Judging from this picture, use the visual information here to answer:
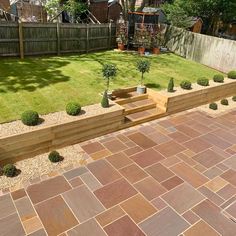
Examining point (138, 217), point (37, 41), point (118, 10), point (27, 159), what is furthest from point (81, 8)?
point (138, 217)

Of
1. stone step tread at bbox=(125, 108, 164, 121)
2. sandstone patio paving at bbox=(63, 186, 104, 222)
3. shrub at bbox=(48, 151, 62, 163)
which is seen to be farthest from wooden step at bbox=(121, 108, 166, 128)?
sandstone patio paving at bbox=(63, 186, 104, 222)

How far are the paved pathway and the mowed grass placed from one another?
8.39 feet

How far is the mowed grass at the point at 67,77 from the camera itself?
30.5 ft

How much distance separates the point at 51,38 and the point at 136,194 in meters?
11.6

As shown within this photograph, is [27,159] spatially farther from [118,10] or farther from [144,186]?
[118,10]

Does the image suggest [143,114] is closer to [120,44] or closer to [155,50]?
[120,44]

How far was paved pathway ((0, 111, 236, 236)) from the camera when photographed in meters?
5.48

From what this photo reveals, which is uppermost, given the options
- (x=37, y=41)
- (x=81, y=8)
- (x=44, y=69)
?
(x=81, y=8)

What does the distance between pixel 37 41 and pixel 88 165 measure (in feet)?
32.3

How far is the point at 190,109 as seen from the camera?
464 inches

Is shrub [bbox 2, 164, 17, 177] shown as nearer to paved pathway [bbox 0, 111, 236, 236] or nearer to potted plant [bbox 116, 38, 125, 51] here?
paved pathway [bbox 0, 111, 236, 236]

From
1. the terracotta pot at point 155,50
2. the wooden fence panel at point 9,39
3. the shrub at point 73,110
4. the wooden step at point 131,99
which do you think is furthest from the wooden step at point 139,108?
the terracotta pot at point 155,50

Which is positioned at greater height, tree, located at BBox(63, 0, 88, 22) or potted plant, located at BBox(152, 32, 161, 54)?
tree, located at BBox(63, 0, 88, 22)

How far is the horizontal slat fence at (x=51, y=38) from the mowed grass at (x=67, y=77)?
69cm
